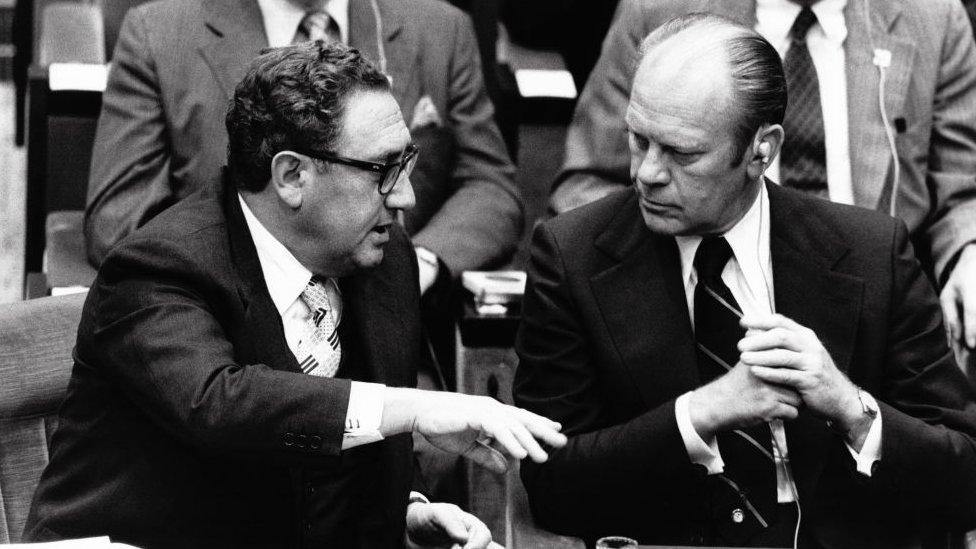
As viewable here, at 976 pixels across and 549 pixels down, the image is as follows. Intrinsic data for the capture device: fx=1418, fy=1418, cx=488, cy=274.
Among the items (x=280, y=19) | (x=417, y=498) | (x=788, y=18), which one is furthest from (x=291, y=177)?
(x=788, y=18)

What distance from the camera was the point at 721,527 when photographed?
1686 millimetres

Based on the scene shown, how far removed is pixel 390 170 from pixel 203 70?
862mm

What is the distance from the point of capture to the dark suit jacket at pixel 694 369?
166 centimetres

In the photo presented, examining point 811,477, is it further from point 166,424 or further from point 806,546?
point 166,424

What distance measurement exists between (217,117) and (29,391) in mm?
803

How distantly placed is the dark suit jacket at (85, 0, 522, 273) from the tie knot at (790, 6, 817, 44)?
59 cm

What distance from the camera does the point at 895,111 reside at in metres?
2.27

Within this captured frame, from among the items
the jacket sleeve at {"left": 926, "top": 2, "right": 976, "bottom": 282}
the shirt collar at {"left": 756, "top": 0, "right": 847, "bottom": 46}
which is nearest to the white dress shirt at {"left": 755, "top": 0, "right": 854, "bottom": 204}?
the shirt collar at {"left": 756, "top": 0, "right": 847, "bottom": 46}

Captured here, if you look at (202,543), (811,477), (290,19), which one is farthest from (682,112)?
(290,19)

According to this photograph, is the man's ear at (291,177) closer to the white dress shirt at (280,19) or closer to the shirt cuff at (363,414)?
the shirt cuff at (363,414)

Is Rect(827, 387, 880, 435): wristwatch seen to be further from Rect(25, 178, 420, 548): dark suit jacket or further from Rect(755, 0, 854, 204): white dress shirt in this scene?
Rect(755, 0, 854, 204): white dress shirt

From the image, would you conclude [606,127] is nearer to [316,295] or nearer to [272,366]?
[316,295]

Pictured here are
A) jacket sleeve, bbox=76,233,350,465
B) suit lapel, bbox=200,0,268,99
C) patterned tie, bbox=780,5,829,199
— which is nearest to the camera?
jacket sleeve, bbox=76,233,350,465

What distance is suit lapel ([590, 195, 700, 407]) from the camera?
1684mm
